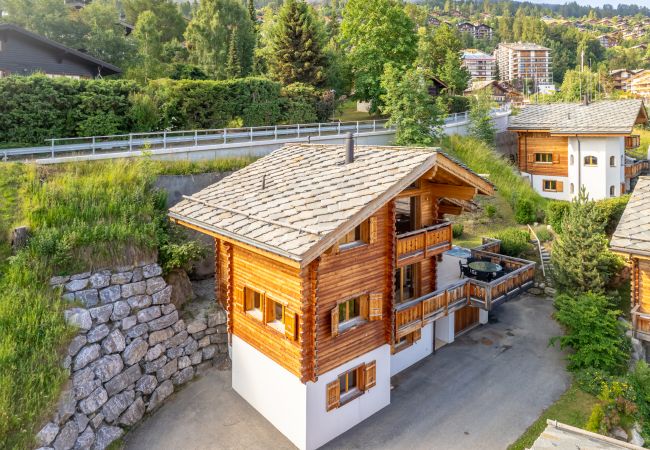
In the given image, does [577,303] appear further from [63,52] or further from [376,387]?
[63,52]

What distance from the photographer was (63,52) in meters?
33.6

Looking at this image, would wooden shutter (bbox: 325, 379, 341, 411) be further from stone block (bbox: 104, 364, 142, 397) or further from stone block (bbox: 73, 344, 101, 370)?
stone block (bbox: 73, 344, 101, 370)

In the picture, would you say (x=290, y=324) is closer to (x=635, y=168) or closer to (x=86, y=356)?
(x=86, y=356)

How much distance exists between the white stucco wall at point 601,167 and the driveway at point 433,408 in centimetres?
2095

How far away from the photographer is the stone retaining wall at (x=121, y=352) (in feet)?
43.0

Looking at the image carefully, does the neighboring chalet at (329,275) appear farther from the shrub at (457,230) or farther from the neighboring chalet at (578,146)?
the neighboring chalet at (578,146)

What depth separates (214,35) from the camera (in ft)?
158

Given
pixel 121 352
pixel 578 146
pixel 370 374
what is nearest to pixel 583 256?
pixel 370 374

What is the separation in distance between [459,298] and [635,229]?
668 centimetres

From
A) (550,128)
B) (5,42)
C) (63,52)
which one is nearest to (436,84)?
(550,128)

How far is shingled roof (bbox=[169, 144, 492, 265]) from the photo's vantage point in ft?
37.8

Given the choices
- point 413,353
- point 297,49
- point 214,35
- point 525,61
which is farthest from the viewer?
point 525,61

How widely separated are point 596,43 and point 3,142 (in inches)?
7673

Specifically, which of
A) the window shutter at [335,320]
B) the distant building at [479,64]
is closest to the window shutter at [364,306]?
the window shutter at [335,320]
